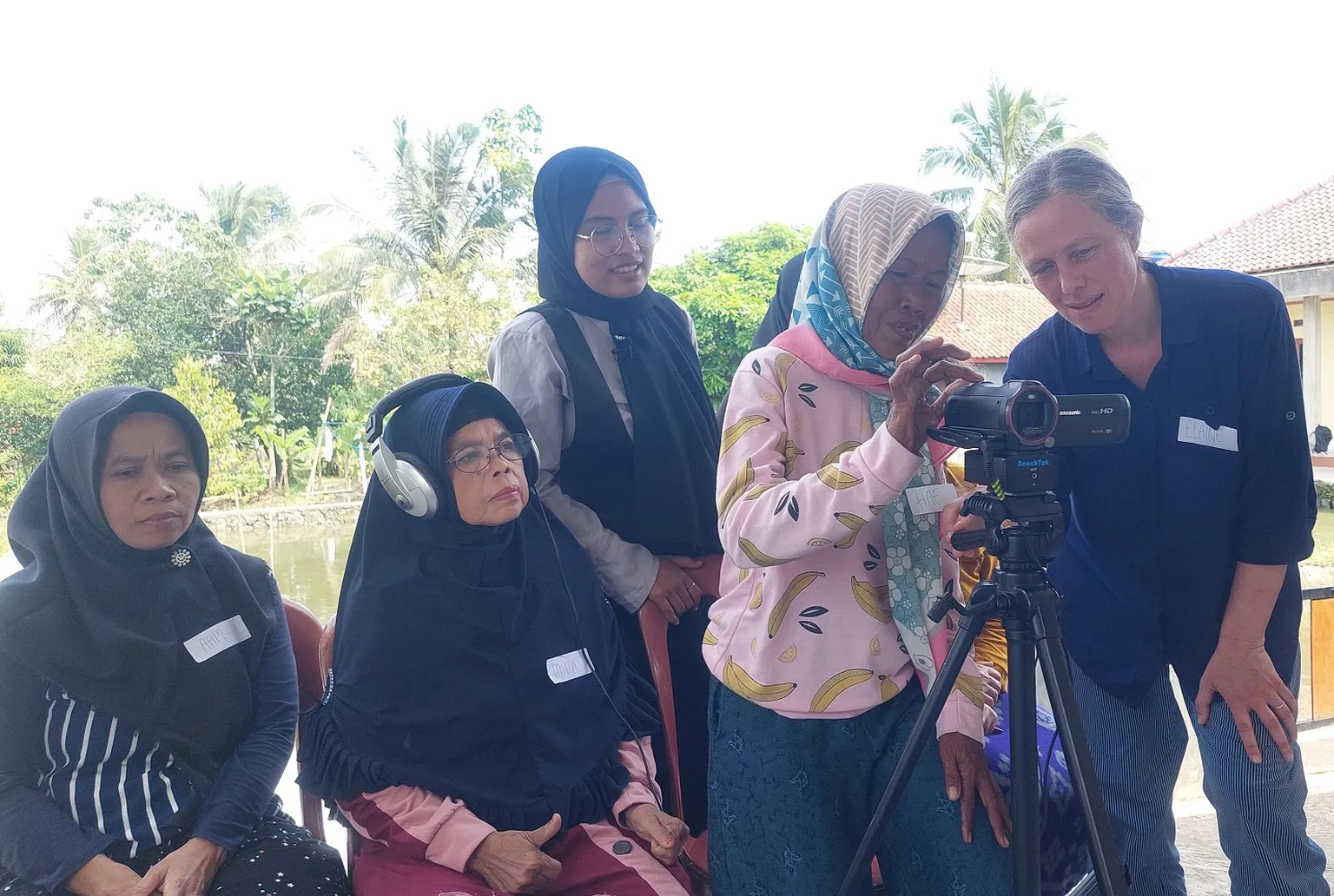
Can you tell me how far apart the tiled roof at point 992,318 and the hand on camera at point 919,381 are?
17421 millimetres

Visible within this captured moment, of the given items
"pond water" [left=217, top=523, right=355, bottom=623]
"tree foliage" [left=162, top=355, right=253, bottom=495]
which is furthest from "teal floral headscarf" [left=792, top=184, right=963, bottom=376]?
"tree foliage" [left=162, top=355, right=253, bottom=495]

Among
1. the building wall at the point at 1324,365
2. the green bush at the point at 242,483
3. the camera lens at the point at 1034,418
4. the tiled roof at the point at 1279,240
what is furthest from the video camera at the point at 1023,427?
the green bush at the point at 242,483

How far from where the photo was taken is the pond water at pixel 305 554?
11866 millimetres

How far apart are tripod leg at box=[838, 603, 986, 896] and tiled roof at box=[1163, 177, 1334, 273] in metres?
10.1

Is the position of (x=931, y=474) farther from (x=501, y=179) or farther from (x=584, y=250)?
(x=501, y=179)

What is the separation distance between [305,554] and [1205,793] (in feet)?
47.0

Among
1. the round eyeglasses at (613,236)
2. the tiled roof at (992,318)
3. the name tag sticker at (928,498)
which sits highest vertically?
the round eyeglasses at (613,236)

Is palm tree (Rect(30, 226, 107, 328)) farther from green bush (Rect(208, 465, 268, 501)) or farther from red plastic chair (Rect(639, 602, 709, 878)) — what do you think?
red plastic chair (Rect(639, 602, 709, 878))

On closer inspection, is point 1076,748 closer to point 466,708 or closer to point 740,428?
point 740,428

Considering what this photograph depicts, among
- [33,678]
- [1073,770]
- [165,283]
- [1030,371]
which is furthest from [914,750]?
[165,283]

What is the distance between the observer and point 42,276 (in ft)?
58.7

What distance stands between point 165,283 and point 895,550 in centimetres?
1860

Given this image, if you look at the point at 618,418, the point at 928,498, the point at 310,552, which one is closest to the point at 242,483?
the point at 310,552

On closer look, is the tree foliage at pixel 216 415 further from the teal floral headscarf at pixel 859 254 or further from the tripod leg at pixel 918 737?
the tripod leg at pixel 918 737
